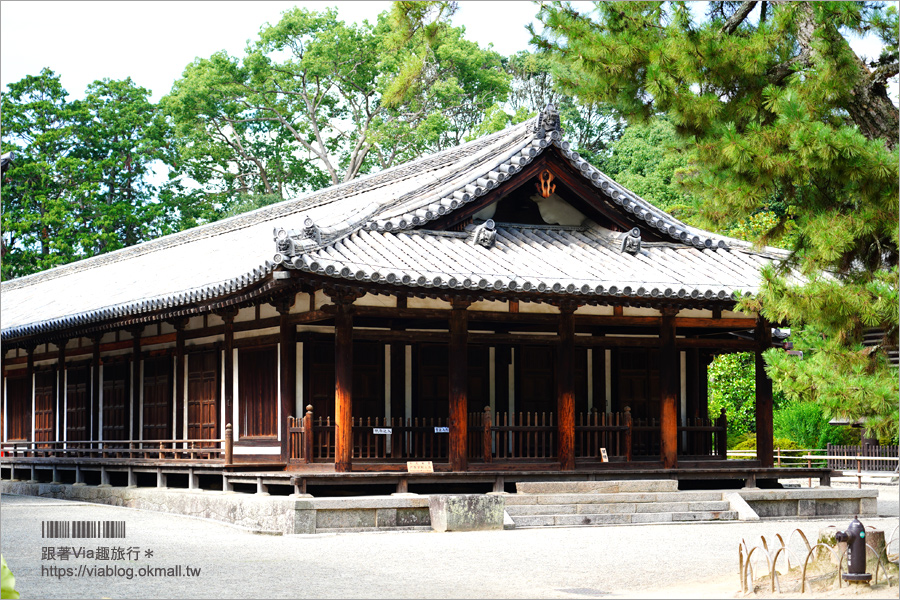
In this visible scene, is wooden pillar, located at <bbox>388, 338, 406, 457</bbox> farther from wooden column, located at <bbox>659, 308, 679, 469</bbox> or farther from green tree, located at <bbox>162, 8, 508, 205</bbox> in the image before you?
green tree, located at <bbox>162, 8, 508, 205</bbox>

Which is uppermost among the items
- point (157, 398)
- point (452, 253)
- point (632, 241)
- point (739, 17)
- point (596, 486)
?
point (739, 17)

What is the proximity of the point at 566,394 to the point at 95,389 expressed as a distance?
11.3 m

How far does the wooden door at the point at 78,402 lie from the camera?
1025 inches

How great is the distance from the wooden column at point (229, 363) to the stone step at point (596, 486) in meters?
5.79

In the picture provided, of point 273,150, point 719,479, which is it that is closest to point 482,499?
point 719,479

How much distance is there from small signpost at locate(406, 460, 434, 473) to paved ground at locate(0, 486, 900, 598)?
1877mm

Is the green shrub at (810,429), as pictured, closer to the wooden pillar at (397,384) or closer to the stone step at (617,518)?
the stone step at (617,518)

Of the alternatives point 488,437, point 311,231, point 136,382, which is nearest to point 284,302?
point 311,231

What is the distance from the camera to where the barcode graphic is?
1577 cm

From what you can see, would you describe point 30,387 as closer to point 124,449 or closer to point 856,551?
point 124,449

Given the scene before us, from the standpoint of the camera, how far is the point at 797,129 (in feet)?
35.0

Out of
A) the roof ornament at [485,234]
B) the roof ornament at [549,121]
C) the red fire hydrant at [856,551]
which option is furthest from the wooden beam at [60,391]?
the red fire hydrant at [856,551]

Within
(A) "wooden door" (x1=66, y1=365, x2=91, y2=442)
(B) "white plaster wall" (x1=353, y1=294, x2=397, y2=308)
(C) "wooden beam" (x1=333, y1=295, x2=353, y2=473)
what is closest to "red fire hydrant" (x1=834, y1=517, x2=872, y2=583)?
(C) "wooden beam" (x1=333, y1=295, x2=353, y2=473)

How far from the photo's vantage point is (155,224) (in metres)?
51.5
